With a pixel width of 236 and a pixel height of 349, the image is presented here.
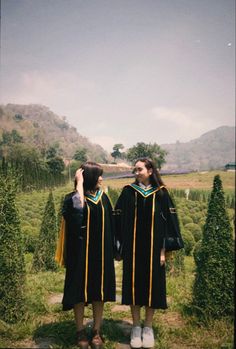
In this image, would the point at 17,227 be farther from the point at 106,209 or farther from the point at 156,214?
the point at 156,214

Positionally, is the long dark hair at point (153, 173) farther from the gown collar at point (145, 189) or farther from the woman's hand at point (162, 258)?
the woman's hand at point (162, 258)

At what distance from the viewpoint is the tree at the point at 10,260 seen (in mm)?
3791

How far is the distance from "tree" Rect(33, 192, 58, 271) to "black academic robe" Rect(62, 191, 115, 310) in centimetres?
444

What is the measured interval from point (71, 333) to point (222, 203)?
8.02 feet

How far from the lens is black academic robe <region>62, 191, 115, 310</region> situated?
3.19 m

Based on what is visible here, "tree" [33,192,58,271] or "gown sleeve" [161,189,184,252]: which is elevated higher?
"gown sleeve" [161,189,184,252]

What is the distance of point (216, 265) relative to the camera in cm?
390

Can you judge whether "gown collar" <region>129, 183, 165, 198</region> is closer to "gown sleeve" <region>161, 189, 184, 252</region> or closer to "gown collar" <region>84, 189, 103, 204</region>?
"gown sleeve" <region>161, 189, 184, 252</region>

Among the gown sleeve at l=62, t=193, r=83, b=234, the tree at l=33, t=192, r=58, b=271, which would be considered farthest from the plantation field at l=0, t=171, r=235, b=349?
the tree at l=33, t=192, r=58, b=271

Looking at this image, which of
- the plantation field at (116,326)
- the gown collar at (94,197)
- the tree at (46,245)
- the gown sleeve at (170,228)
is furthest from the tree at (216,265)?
the tree at (46,245)

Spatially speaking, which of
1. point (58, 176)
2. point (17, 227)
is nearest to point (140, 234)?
point (17, 227)

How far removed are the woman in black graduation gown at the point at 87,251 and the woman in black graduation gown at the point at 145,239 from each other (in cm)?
21

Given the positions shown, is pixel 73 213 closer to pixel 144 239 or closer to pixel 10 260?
pixel 144 239

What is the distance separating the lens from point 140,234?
11.2 feet
